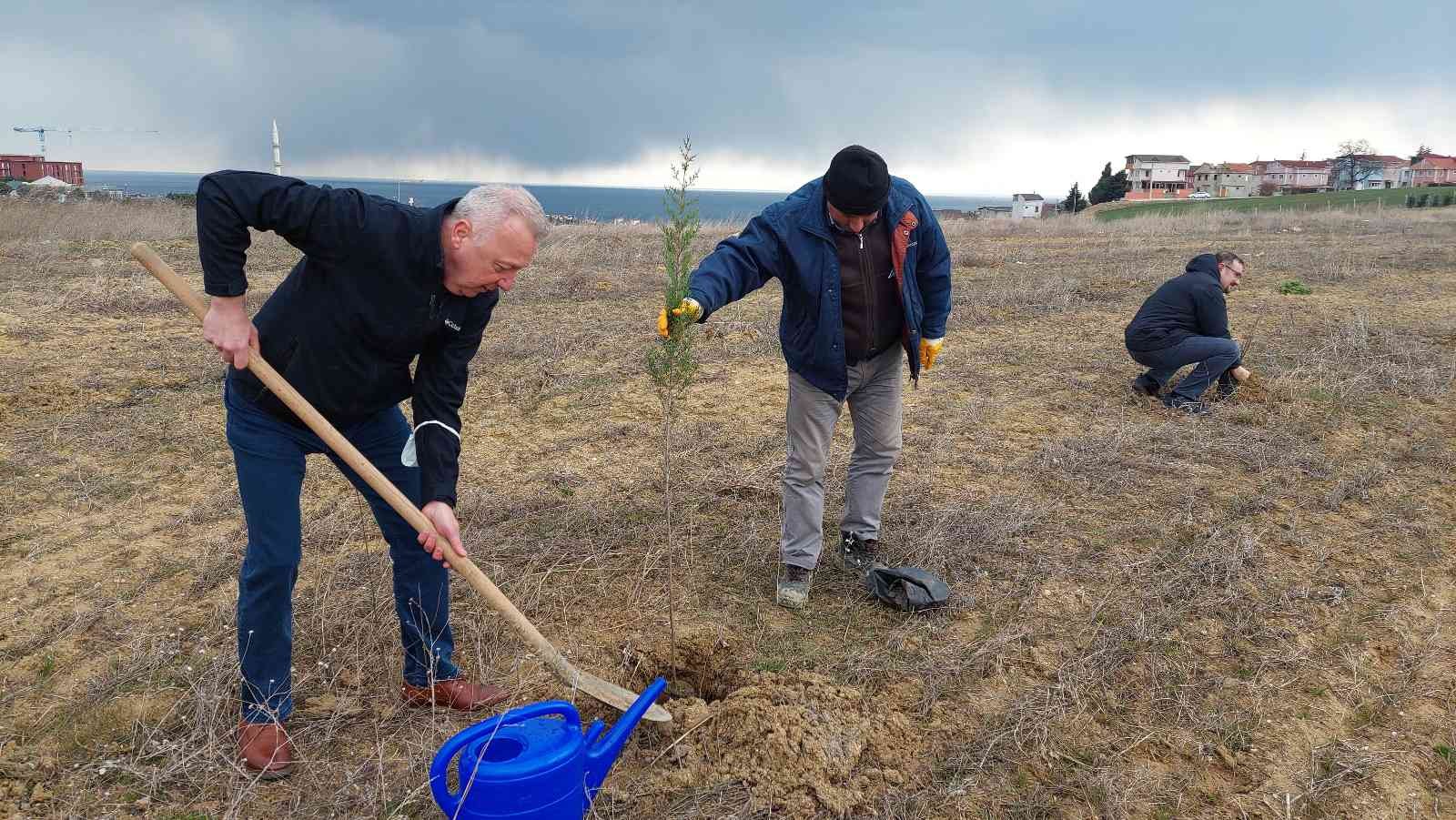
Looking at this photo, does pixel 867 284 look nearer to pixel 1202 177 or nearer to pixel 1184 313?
pixel 1184 313

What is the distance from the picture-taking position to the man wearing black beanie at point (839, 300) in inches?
131

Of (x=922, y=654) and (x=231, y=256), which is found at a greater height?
(x=231, y=256)

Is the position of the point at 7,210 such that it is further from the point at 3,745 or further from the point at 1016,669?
the point at 1016,669

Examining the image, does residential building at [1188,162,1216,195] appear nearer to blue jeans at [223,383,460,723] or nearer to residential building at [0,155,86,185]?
residential building at [0,155,86,185]

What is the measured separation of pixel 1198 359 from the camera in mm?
6426

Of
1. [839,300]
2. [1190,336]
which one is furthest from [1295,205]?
[839,300]

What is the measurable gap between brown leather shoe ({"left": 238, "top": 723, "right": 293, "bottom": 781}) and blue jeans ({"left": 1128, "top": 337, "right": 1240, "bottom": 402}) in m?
6.04

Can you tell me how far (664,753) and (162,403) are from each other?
5.10 m

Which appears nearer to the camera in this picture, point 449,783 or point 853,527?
point 449,783

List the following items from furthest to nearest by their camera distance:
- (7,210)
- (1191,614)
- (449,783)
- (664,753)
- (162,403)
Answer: (7,210)
(162,403)
(1191,614)
(664,753)
(449,783)

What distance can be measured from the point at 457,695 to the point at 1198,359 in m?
5.62

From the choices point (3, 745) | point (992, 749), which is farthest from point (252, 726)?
point (992, 749)

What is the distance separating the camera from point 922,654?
3.39 metres

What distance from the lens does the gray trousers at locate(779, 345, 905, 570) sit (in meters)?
3.69
